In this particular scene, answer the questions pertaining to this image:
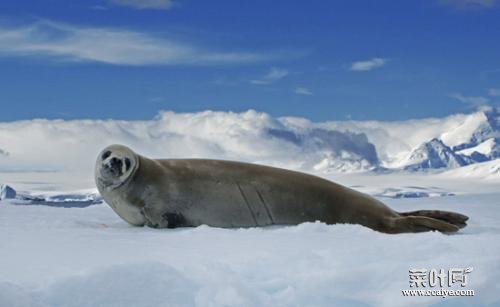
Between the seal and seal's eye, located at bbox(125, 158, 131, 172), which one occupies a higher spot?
seal's eye, located at bbox(125, 158, 131, 172)

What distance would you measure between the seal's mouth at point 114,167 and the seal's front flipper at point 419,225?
2798 mm

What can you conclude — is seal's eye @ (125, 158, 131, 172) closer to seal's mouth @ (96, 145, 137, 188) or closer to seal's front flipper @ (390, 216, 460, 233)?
seal's mouth @ (96, 145, 137, 188)

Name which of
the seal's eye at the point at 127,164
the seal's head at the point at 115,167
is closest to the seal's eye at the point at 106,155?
the seal's head at the point at 115,167

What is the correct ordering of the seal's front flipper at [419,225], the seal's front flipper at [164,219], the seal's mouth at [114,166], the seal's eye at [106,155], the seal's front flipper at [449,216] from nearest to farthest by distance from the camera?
1. the seal's front flipper at [419,225]
2. the seal's front flipper at [449,216]
3. the seal's front flipper at [164,219]
4. the seal's mouth at [114,166]
5. the seal's eye at [106,155]

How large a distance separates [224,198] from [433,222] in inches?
83.2

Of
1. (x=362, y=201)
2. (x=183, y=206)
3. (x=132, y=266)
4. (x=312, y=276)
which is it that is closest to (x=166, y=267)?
(x=132, y=266)

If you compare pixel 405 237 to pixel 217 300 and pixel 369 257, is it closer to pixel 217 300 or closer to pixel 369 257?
pixel 369 257

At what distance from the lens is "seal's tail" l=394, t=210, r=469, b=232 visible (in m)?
7.18

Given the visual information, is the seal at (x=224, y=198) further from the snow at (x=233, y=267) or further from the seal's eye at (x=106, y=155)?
the snow at (x=233, y=267)

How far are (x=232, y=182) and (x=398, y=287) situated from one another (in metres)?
3.78

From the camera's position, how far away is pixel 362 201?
26.3ft

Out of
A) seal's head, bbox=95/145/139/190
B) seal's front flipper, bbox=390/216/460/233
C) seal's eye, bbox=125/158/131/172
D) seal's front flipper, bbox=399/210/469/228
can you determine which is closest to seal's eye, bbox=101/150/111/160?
seal's head, bbox=95/145/139/190

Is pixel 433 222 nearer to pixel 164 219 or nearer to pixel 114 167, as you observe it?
pixel 164 219

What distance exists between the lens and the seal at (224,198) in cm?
779
